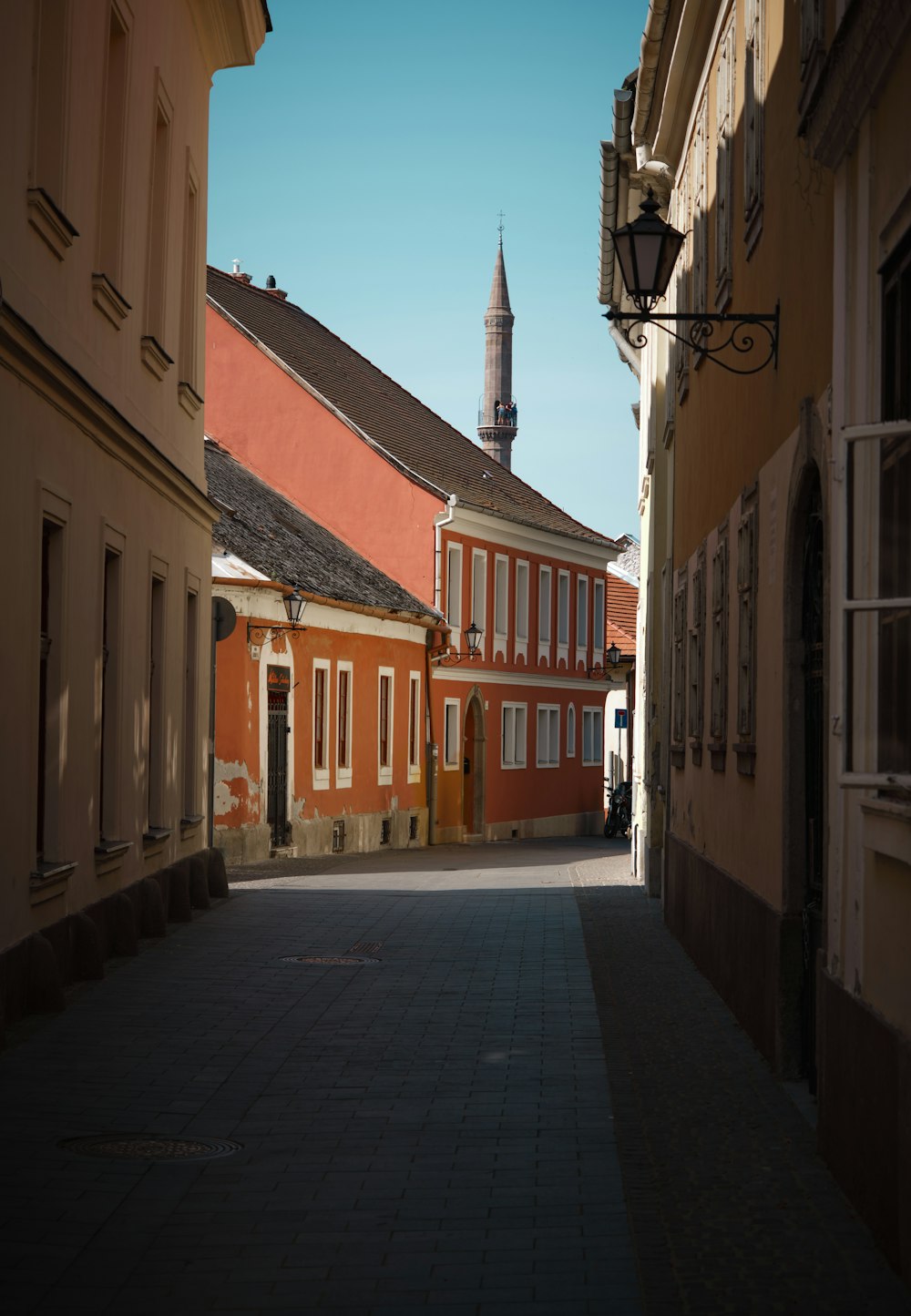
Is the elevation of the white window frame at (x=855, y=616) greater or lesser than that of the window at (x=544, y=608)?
lesser

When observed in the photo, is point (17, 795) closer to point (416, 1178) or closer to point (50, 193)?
point (50, 193)

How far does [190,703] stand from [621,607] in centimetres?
4079

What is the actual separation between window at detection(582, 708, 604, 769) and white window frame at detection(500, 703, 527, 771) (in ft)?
17.0

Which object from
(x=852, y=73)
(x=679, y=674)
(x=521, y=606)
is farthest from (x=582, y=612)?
(x=852, y=73)

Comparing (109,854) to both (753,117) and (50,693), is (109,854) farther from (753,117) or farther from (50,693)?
(753,117)

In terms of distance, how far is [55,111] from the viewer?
37.9 ft

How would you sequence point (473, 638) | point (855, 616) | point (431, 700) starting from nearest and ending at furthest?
point (855, 616) → point (431, 700) → point (473, 638)

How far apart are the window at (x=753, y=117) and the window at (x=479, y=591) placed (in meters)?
30.3

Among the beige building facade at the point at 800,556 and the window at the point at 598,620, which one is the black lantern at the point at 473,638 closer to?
the window at the point at 598,620

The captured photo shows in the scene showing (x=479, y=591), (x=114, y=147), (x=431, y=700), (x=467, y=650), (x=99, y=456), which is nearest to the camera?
(x=99, y=456)

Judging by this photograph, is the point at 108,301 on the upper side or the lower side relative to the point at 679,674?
upper

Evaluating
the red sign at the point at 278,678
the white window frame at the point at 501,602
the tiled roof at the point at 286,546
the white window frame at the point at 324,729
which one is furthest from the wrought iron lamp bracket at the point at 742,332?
the white window frame at the point at 501,602

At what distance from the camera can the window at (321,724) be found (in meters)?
31.1

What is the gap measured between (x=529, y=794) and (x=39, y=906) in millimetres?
35937
